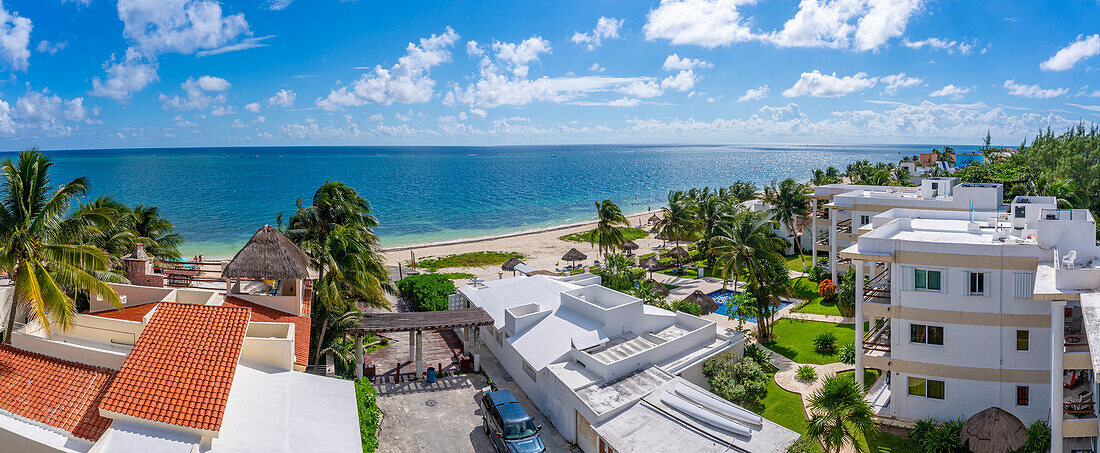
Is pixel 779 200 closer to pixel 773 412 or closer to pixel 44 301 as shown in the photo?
pixel 773 412

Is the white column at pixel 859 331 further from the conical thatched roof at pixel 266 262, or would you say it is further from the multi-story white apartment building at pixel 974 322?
the conical thatched roof at pixel 266 262

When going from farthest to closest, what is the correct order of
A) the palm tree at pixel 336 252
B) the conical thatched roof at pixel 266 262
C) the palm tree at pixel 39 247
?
the palm tree at pixel 336 252 → the conical thatched roof at pixel 266 262 → the palm tree at pixel 39 247

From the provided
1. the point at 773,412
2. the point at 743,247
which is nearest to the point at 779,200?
the point at 743,247

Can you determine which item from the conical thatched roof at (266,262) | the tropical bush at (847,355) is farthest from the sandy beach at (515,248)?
the tropical bush at (847,355)

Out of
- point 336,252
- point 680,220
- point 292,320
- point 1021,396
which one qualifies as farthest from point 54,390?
point 680,220

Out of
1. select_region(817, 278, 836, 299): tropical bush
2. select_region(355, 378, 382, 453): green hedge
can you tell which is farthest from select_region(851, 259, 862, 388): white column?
select_region(817, 278, 836, 299): tropical bush

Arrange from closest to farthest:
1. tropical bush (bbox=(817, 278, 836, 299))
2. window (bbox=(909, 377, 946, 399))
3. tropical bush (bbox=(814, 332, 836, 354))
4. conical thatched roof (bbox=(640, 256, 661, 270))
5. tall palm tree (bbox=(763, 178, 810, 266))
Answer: window (bbox=(909, 377, 946, 399)) < tropical bush (bbox=(814, 332, 836, 354)) < tropical bush (bbox=(817, 278, 836, 299)) < conical thatched roof (bbox=(640, 256, 661, 270)) < tall palm tree (bbox=(763, 178, 810, 266))

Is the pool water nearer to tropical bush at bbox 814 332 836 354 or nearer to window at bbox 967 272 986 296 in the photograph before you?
tropical bush at bbox 814 332 836 354

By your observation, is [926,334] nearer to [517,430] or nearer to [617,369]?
[617,369]
